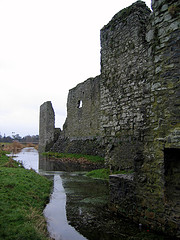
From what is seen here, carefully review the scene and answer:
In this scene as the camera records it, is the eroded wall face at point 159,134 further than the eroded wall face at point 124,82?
No

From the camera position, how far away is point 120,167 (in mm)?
9578

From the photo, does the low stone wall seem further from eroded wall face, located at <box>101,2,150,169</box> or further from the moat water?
the moat water

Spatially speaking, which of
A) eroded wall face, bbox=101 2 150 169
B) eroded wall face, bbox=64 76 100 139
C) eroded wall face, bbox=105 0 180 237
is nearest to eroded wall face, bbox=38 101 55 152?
eroded wall face, bbox=64 76 100 139

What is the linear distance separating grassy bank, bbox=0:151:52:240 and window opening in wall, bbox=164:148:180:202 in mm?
2384

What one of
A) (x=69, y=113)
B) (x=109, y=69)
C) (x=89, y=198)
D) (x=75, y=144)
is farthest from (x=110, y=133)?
(x=69, y=113)

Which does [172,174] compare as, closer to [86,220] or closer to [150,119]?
[150,119]

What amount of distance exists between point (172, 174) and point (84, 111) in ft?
54.8

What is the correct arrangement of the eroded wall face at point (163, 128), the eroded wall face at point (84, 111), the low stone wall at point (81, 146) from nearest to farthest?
1. the eroded wall face at point (163, 128)
2. the low stone wall at point (81, 146)
3. the eroded wall face at point (84, 111)

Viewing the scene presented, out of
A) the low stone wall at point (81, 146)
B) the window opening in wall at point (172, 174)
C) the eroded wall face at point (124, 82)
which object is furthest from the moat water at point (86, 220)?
the low stone wall at point (81, 146)

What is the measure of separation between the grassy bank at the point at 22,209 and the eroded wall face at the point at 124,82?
11.6 feet

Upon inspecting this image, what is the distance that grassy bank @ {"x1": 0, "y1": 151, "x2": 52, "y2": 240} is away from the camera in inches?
148

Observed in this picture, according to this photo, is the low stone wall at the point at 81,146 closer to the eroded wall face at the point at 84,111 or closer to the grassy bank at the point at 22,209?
the eroded wall face at the point at 84,111

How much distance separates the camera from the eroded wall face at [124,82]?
29.1 feet

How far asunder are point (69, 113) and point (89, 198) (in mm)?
18208
